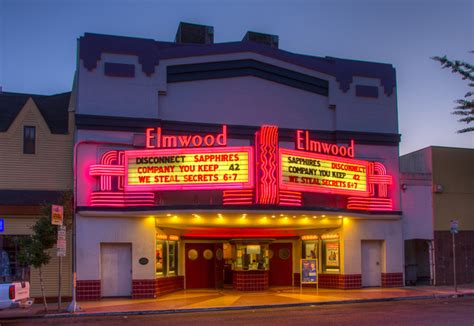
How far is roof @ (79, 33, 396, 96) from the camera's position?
27797 mm

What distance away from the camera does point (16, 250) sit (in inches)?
1035

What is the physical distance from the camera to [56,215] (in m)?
22.2

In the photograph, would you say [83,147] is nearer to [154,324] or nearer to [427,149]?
[154,324]

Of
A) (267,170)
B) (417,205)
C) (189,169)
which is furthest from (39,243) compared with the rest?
(417,205)

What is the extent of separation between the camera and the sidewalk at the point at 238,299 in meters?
22.6

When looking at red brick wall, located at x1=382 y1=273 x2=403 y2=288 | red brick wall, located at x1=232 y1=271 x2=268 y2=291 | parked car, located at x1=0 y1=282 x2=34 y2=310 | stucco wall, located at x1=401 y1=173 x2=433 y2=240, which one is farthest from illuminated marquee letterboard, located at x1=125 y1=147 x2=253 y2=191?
stucco wall, located at x1=401 y1=173 x2=433 y2=240

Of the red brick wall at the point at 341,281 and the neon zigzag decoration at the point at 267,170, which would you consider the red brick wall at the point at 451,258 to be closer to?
the red brick wall at the point at 341,281

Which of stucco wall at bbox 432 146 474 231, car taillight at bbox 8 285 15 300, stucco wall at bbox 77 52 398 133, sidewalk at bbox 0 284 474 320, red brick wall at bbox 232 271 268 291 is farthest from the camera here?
stucco wall at bbox 432 146 474 231

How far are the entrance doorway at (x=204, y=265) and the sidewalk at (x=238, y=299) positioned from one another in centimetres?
142

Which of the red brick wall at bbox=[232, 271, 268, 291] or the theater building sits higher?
the theater building

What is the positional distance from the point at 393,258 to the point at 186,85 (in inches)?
523

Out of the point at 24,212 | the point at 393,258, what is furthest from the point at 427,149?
the point at 24,212

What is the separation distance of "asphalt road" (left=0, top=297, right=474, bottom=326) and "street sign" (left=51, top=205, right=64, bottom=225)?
3387 millimetres

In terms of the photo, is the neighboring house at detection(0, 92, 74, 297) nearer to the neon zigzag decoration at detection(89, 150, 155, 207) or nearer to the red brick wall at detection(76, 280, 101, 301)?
the red brick wall at detection(76, 280, 101, 301)
